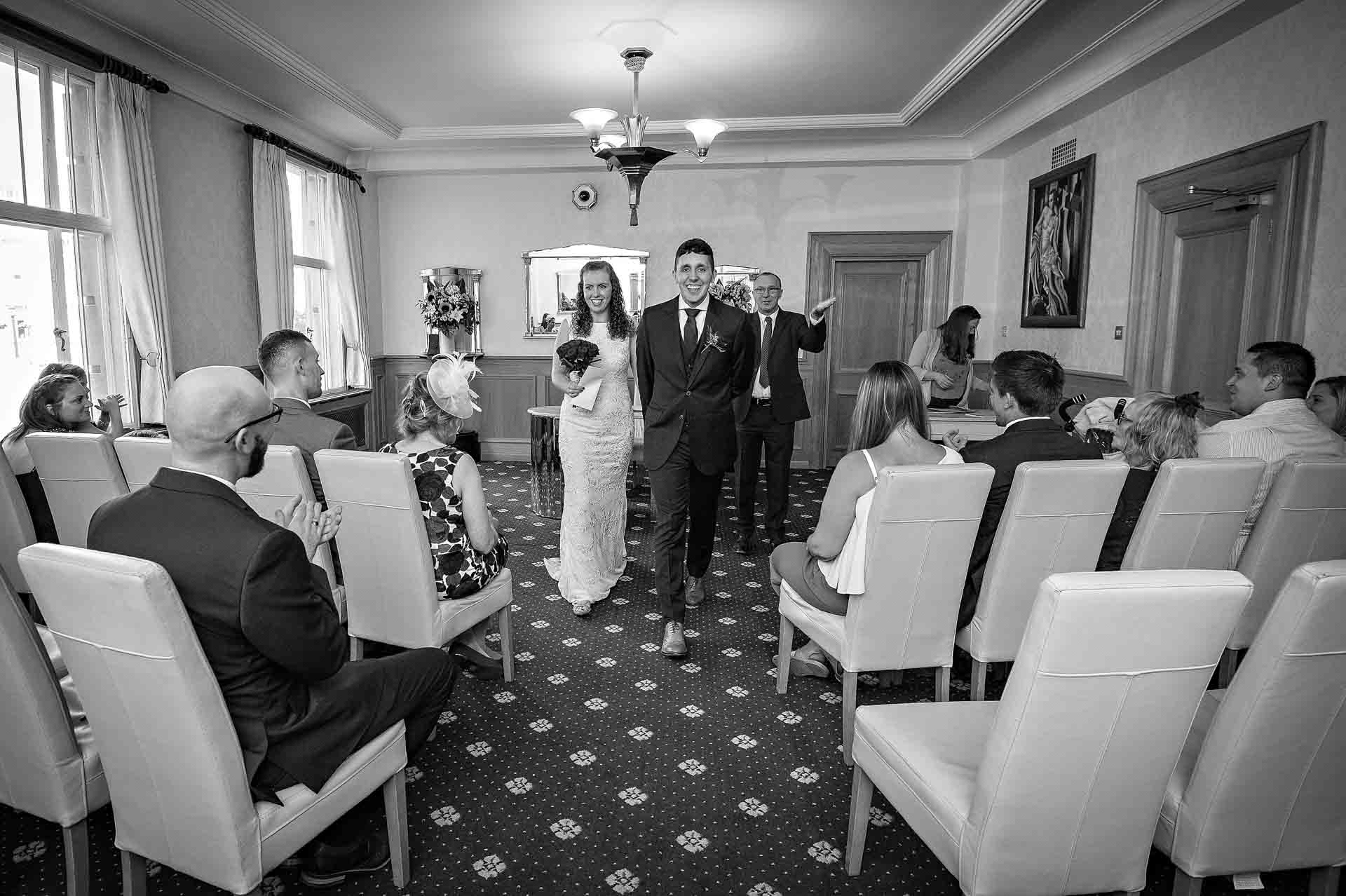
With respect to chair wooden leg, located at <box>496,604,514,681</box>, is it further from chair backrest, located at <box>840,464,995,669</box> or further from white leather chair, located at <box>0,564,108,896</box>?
white leather chair, located at <box>0,564,108,896</box>

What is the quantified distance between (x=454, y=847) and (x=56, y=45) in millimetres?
4400

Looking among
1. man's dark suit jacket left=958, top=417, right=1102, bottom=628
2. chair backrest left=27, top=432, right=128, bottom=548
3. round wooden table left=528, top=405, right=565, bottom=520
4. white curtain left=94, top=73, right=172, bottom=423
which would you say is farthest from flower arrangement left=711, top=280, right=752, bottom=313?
chair backrest left=27, top=432, right=128, bottom=548

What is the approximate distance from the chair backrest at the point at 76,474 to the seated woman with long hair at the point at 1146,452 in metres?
3.33

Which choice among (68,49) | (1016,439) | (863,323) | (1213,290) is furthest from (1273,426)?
(68,49)

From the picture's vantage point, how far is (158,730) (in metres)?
1.42

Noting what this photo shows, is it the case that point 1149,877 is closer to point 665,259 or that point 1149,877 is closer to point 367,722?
point 367,722

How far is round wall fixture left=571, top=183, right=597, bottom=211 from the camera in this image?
766 centimetres

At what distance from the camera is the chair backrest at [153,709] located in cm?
133

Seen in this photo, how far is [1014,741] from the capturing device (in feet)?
4.54

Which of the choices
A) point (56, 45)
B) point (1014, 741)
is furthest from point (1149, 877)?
point (56, 45)

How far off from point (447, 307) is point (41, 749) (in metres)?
6.37

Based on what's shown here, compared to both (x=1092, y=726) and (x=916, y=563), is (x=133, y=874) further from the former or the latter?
(x=916, y=563)

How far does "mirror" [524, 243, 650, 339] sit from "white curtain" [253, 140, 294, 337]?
2.31 meters

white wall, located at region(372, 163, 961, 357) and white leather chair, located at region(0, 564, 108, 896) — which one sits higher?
white wall, located at region(372, 163, 961, 357)
